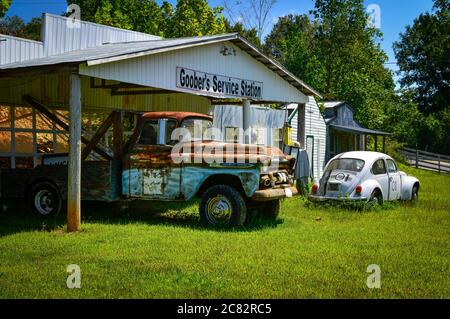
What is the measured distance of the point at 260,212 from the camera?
1262 centimetres

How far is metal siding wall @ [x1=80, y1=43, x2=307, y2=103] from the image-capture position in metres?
11.9

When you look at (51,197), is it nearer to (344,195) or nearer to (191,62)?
(191,62)

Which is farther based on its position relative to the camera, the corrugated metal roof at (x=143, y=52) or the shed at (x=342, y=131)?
the shed at (x=342, y=131)

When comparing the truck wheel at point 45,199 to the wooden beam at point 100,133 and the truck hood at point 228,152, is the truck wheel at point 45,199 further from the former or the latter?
the truck hood at point 228,152

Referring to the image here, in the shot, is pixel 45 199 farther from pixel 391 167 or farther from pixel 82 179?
pixel 391 167

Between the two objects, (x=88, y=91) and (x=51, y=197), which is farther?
(x=88, y=91)

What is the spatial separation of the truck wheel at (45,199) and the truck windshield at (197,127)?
11.3 ft

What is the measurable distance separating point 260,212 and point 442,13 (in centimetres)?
5413

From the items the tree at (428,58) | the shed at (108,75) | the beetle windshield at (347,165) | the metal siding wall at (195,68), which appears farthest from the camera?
the tree at (428,58)

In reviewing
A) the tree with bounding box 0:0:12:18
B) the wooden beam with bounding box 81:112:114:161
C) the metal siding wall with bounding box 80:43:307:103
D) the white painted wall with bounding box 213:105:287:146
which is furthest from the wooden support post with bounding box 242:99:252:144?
the tree with bounding box 0:0:12:18

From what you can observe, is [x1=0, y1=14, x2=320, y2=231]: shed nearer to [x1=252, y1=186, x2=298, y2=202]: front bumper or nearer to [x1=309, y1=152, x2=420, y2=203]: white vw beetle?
[x1=309, y1=152, x2=420, y2=203]: white vw beetle

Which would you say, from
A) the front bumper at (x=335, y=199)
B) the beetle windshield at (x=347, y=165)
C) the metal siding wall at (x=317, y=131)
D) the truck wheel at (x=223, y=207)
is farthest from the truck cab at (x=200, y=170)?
the metal siding wall at (x=317, y=131)

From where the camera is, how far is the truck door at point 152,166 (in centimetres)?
1161
